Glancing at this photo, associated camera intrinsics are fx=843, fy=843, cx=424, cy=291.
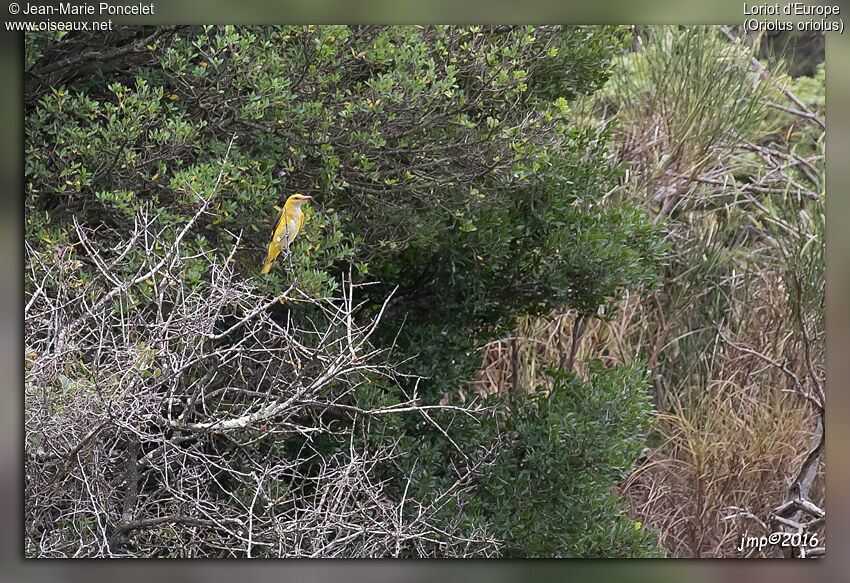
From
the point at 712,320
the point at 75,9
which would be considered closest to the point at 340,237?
the point at 75,9

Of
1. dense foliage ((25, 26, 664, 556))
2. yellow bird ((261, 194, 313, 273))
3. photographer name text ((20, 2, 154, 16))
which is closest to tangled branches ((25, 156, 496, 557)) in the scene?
dense foliage ((25, 26, 664, 556))

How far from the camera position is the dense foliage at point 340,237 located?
2.66 meters

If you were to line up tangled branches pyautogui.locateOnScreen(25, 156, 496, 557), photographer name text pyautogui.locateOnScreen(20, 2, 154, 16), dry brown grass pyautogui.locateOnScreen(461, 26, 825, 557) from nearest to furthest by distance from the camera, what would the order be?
tangled branches pyautogui.locateOnScreen(25, 156, 496, 557) < photographer name text pyautogui.locateOnScreen(20, 2, 154, 16) < dry brown grass pyautogui.locateOnScreen(461, 26, 825, 557)

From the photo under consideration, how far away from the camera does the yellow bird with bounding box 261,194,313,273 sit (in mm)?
2732

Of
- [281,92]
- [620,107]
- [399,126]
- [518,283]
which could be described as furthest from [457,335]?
[620,107]

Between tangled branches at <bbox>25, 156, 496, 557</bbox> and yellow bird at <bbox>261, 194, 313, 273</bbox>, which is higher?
yellow bird at <bbox>261, 194, 313, 273</bbox>

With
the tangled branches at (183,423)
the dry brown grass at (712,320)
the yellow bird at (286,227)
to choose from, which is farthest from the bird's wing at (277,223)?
the dry brown grass at (712,320)

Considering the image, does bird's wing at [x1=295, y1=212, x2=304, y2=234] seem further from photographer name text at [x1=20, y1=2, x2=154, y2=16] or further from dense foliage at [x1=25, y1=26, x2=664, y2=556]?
photographer name text at [x1=20, y1=2, x2=154, y2=16]

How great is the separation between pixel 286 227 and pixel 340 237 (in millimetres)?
178

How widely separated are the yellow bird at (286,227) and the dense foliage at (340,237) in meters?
0.04

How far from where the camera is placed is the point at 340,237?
2.75m

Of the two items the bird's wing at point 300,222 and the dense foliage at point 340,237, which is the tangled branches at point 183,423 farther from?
the bird's wing at point 300,222

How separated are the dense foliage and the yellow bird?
0.04 meters

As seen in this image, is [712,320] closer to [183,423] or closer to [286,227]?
[286,227]
